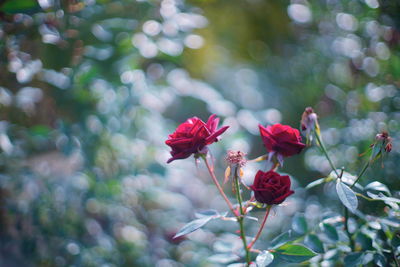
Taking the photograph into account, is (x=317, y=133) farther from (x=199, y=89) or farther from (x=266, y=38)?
(x=266, y=38)

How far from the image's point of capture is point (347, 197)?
1.52 feet

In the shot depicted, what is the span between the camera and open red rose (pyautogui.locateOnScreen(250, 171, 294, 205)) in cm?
48

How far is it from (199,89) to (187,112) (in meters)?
0.38

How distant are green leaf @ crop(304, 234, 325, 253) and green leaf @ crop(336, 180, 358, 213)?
0.16 m

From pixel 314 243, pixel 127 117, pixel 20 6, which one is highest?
pixel 20 6

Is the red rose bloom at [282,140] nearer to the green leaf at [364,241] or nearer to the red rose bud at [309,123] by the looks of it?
the red rose bud at [309,123]

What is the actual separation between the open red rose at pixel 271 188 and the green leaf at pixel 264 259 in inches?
3.5

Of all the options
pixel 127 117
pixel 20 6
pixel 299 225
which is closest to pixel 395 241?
pixel 299 225

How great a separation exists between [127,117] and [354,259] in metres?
0.78

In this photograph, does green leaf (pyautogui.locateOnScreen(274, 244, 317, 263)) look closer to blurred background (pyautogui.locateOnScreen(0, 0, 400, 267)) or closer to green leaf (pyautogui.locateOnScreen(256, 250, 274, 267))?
green leaf (pyautogui.locateOnScreen(256, 250, 274, 267))

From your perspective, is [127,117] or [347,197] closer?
[347,197]

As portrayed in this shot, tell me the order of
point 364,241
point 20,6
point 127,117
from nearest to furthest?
1. point 364,241
2. point 20,6
3. point 127,117

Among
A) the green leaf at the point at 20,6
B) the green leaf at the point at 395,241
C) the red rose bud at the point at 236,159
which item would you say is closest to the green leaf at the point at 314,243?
the green leaf at the point at 395,241

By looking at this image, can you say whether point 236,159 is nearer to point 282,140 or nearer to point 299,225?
point 282,140
